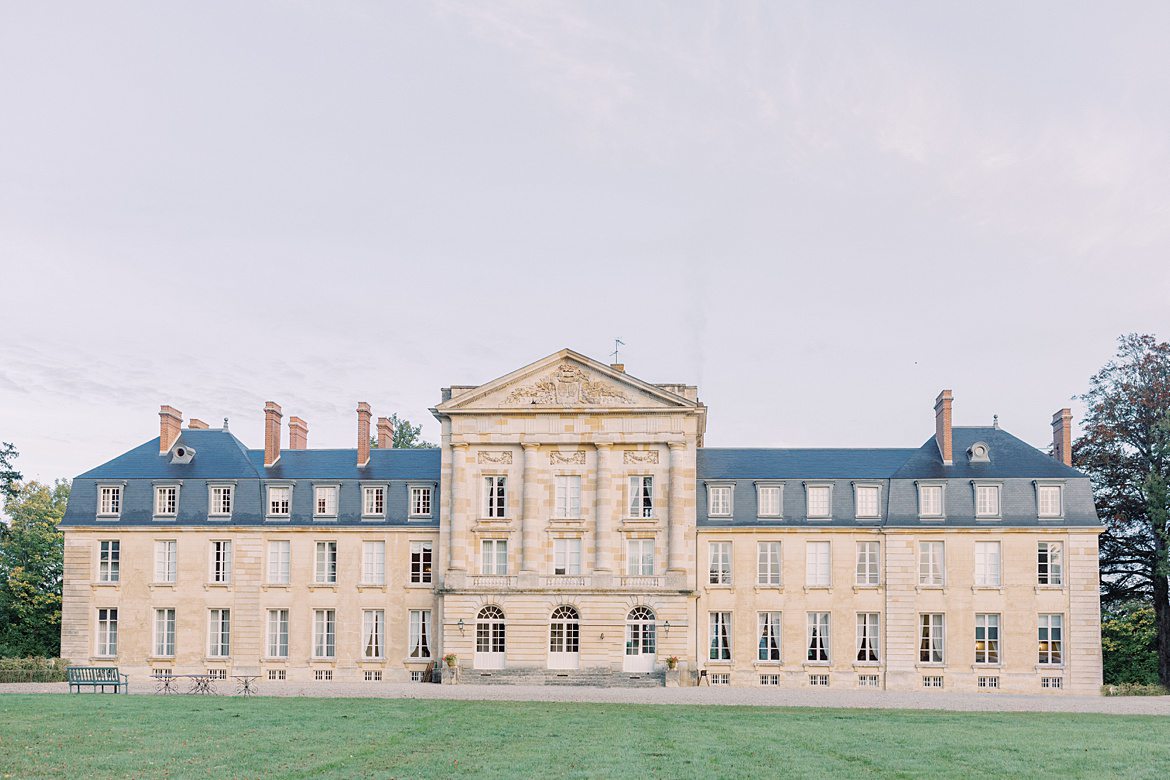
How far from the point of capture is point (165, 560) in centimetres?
4741

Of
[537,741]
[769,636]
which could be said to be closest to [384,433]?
[769,636]

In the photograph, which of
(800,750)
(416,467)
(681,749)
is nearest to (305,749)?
(681,749)

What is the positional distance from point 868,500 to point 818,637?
5.38 m

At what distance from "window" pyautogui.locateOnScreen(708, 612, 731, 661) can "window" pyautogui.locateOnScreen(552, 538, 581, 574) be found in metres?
5.39

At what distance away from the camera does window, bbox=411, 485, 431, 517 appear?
4741 centimetres

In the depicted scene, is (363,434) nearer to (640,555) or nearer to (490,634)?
(490,634)

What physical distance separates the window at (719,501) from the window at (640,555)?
9.01 feet

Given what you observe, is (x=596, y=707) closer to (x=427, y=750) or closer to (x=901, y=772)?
(x=427, y=750)

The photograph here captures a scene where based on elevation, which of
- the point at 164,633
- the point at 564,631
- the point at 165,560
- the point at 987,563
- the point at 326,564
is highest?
the point at 987,563

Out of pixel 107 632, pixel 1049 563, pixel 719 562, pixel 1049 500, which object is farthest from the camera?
pixel 107 632

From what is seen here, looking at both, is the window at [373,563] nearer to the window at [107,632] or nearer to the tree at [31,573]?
the window at [107,632]

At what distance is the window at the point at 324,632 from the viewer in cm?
4666

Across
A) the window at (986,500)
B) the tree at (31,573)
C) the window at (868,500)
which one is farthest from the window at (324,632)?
the window at (986,500)

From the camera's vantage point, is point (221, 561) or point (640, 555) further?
A: point (221, 561)
